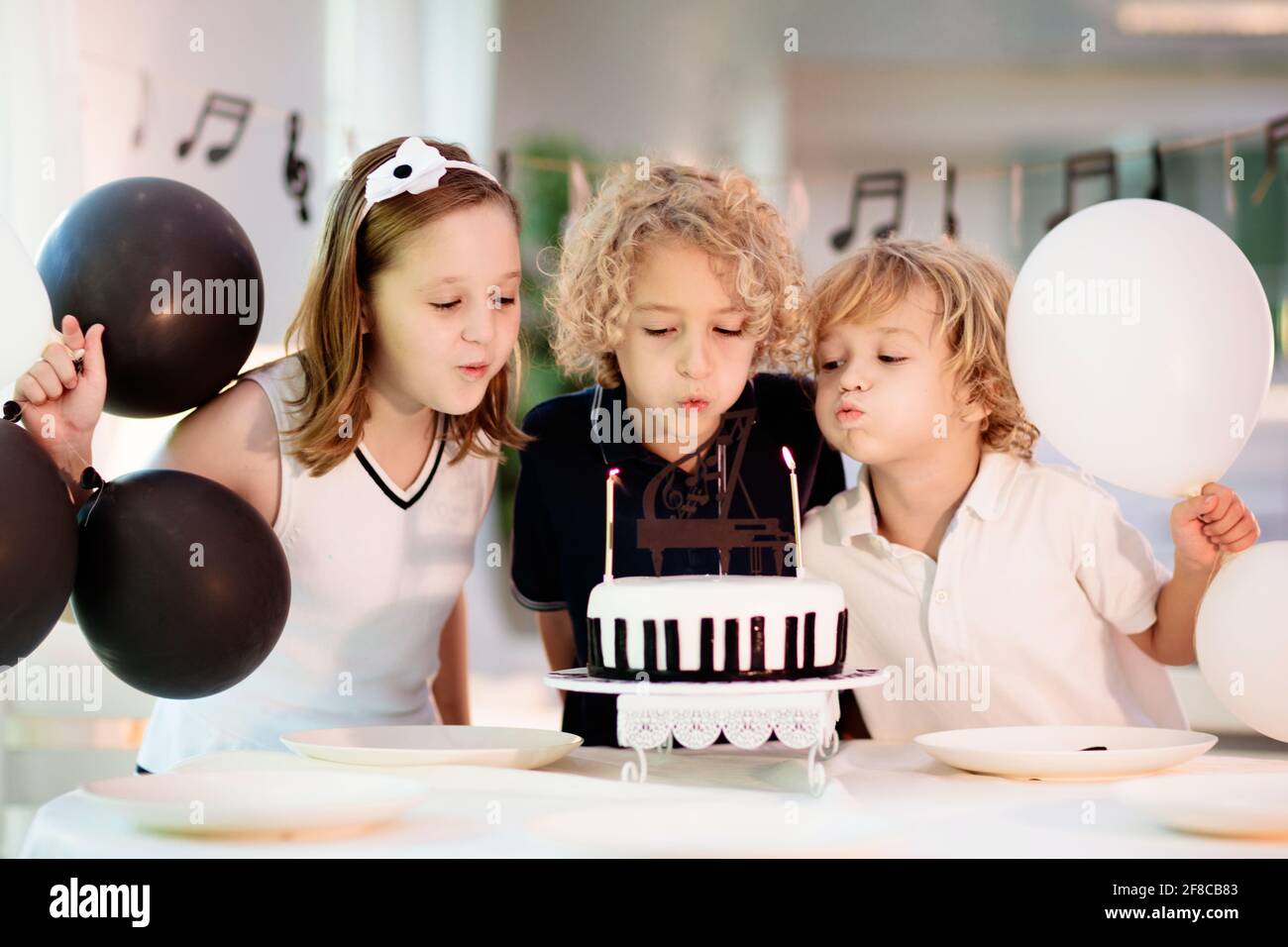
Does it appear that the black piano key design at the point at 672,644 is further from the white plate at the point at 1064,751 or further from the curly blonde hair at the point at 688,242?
the curly blonde hair at the point at 688,242

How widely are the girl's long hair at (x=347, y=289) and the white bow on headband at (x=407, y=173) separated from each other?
12mm

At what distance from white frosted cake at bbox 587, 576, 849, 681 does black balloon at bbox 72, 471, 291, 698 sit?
42 centimetres

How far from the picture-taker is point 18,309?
4.42 ft

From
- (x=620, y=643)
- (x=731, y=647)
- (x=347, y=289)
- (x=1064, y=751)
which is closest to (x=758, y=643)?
(x=731, y=647)

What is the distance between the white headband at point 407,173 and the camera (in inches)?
65.8

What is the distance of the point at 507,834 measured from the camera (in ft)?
3.59

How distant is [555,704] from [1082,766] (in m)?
3.45

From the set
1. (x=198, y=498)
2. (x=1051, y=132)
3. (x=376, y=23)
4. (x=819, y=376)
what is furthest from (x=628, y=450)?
(x=1051, y=132)

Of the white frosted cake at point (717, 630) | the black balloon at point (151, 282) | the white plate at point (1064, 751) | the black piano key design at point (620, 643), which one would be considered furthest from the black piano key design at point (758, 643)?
the black balloon at point (151, 282)

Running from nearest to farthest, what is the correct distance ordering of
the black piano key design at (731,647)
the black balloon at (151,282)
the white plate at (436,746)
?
the black piano key design at (731,647)
the white plate at (436,746)
the black balloon at (151,282)

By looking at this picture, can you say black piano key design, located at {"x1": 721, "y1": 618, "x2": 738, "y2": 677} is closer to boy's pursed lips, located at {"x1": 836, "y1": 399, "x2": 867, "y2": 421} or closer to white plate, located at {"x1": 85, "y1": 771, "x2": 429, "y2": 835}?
white plate, located at {"x1": 85, "y1": 771, "x2": 429, "y2": 835}

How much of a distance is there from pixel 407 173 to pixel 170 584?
0.65m

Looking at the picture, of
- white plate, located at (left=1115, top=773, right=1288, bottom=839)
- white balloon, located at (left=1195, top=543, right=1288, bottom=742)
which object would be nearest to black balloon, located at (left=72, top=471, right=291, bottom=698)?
white plate, located at (left=1115, top=773, right=1288, bottom=839)
